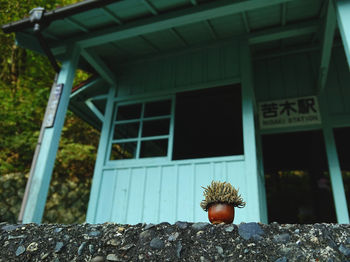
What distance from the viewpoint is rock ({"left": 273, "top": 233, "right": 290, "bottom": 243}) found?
1320 mm

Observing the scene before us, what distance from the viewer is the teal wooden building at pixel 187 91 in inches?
132

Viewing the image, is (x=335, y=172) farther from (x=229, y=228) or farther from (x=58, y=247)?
(x=58, y=247)

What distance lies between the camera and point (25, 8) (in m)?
6.95

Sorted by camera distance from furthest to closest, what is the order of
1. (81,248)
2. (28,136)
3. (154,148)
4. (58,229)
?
(28,136)
(154,148)
(58,229)
(81,248)

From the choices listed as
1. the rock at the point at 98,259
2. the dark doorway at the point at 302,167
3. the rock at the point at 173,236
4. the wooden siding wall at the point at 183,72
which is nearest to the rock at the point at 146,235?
the rock at the point at 173,236

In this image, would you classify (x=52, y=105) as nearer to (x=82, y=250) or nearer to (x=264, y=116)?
(x=82, y=250)

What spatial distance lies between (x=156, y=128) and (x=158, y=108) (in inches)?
14.4

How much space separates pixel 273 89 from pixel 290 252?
3948 mm

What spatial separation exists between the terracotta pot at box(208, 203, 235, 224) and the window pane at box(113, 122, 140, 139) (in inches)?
124

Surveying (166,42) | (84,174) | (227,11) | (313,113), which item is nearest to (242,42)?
(227,11)

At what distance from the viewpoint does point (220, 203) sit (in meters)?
1.66

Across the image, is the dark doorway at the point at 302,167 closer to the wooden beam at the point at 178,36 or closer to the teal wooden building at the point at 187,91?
the teal wooden building at the point at 187,91

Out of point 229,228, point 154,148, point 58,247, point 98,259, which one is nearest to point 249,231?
point 229,228

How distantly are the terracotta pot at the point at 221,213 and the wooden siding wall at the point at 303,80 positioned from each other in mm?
3536
